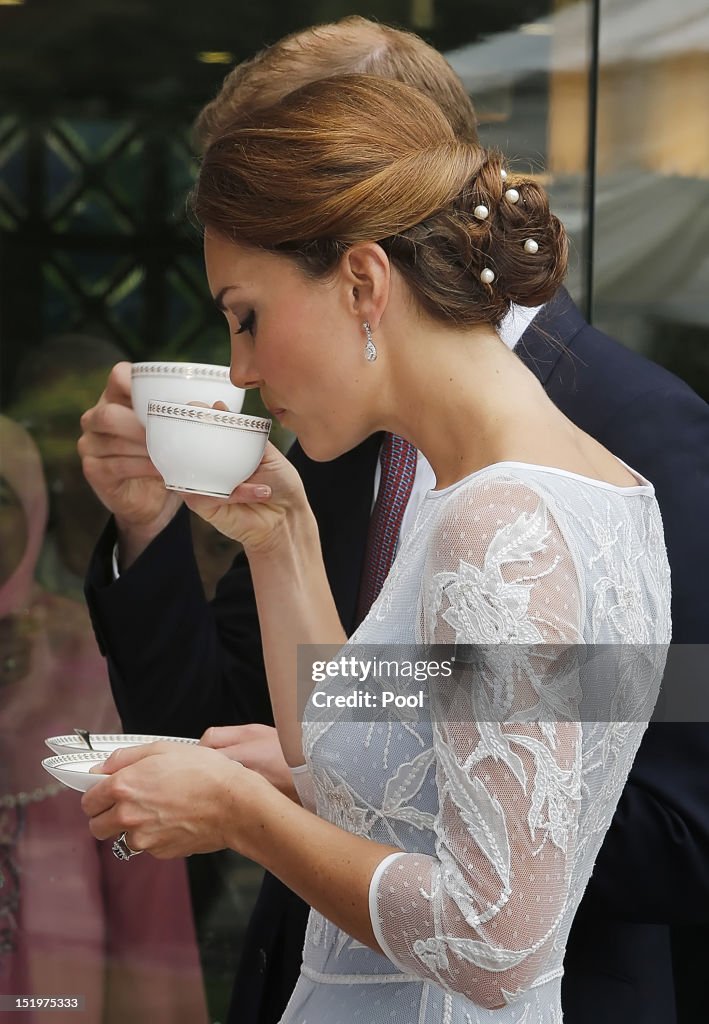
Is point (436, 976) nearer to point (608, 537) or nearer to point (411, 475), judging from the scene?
point (608, 537)

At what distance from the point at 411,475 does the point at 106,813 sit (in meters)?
0.75

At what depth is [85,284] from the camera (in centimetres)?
248

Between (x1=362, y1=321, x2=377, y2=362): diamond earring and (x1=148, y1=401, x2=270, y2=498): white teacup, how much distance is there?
0.23 m

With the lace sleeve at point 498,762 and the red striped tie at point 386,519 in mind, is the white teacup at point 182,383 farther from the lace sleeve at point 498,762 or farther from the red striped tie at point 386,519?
the lace sleeve at point 498,762

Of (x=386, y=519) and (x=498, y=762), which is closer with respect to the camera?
(x=498, y=762)

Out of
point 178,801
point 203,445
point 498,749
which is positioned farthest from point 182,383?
point 498,749

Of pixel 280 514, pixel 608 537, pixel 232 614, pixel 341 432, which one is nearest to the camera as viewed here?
pixel 608 537

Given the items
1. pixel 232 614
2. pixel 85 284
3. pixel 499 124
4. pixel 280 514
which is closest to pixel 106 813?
pixel 280 514

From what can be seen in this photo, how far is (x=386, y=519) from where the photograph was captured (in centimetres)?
182

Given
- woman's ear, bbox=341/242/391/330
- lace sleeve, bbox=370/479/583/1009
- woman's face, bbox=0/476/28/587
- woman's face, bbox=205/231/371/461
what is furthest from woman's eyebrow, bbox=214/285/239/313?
woman's face, bbox=0/476/28/587

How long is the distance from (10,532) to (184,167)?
2.60 feet

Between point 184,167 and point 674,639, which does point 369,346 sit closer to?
point 674,639

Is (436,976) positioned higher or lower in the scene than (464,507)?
lower

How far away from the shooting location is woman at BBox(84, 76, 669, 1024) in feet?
3.46
